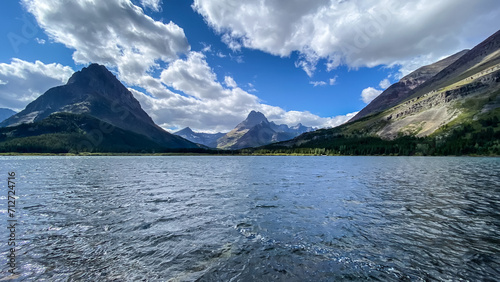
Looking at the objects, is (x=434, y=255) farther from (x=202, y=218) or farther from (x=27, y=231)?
(x=27, y=231)

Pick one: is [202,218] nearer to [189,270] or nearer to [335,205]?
[189,270]

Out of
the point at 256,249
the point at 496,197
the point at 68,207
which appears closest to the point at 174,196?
the point at 68,207

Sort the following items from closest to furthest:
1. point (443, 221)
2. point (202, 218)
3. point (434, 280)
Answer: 1. point (434, 280)
2. point (443, 221)
3. point (202, 218)

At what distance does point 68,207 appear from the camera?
25.5 metres

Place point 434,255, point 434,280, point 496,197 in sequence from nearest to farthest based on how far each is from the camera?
1. point 434,280
2. point 434,255
3. point 496,197

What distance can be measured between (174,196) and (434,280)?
29355 millimetres

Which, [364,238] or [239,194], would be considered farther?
[239,194]

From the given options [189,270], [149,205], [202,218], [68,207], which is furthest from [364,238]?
[68,207]

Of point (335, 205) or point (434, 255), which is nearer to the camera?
point (434, 255)

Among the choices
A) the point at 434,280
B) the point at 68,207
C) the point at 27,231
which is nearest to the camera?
the point at 434,280

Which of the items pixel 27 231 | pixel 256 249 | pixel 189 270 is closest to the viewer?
pixel 189 270

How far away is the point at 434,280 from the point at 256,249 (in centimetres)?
931

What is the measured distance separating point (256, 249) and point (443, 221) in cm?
1736

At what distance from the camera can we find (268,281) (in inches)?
424
